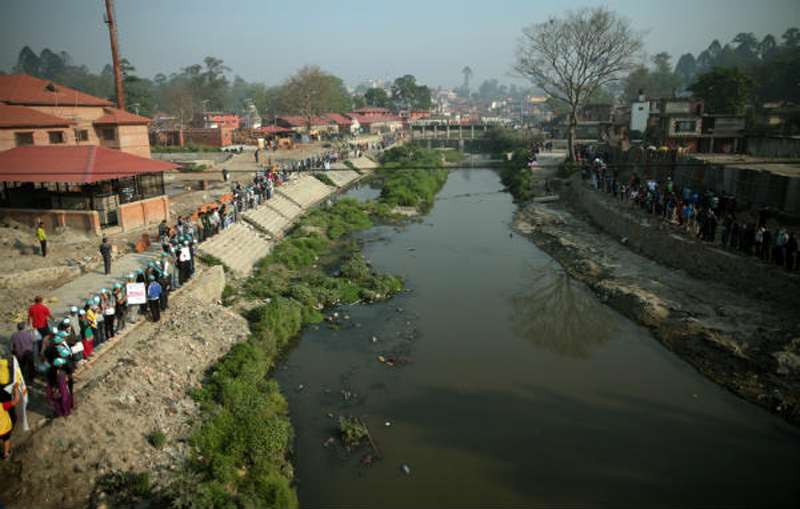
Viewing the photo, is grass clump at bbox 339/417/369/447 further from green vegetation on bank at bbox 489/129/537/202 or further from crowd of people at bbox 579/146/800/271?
green vegetation on bank at bbox 489/129/537/202

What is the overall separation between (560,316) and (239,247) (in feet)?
43.7

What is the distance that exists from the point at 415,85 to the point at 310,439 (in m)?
127

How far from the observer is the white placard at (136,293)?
1322cm

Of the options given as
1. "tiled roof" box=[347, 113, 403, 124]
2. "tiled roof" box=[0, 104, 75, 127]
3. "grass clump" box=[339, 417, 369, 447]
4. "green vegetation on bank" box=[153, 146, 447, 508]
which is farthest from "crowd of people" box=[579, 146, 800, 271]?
"tiled roof" box=[347, 113, 403, 124]

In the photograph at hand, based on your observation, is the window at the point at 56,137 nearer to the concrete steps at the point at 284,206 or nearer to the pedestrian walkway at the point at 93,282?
the concrete steps at the point at 284,206

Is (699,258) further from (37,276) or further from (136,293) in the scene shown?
(37,276)

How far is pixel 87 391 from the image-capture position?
10.4 meters

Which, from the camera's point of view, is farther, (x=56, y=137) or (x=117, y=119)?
(x=117, y=119)

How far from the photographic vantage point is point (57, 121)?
27328 mm

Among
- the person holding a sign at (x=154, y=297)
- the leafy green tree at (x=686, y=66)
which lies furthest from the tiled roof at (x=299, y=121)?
the leafy green tree at (x=686, y=66)

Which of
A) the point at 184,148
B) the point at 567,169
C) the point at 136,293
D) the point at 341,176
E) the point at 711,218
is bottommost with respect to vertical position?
the point at 136,293

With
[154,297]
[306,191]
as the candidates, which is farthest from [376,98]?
[154,297]

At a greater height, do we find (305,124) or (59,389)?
(305,124)

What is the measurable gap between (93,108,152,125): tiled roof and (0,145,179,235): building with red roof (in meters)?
13.1
